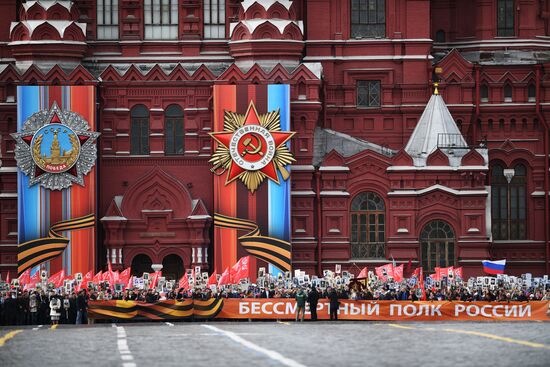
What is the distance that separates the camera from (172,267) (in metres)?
82.6

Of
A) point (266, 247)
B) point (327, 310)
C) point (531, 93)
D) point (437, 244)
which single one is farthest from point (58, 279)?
point (531, 93)

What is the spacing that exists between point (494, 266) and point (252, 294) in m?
11.9

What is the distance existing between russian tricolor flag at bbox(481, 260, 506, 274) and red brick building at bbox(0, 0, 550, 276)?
213 cm

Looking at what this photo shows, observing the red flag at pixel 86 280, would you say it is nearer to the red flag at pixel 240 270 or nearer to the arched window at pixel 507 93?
the red flag at pixel 240 270

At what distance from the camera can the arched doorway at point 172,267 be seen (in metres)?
82.5

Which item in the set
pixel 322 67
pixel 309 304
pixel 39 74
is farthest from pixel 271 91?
pixel 309 304

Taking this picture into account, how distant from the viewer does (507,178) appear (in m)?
86.6

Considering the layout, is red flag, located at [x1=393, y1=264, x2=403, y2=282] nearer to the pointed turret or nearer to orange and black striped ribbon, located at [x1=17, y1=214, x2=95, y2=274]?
the pointed turret

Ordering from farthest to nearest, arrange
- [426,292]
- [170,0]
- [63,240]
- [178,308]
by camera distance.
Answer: [170,0], [63,240], [426,292], [178,308]

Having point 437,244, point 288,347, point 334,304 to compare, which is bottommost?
point 288,347

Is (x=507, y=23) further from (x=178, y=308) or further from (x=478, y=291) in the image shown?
(x=178, y=308)

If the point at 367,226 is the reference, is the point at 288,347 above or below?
below

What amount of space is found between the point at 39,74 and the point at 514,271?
24766 mm

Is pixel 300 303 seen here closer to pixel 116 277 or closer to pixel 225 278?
pixel 225 278
